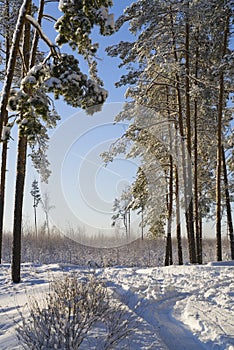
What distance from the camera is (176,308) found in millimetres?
5227

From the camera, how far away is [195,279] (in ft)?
22.7

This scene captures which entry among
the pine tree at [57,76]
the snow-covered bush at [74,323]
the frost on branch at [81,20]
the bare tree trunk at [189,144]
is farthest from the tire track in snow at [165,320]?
the bare tree trunk at [189,144]

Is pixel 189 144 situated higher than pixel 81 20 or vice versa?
pixel 81 20

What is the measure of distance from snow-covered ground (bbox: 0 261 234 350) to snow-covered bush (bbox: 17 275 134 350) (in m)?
0.27

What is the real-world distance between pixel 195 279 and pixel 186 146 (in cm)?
580

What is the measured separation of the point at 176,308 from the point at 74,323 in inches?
95.8

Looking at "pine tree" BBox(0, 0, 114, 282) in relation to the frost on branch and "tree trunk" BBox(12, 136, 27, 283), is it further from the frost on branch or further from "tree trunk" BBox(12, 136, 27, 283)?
"tree trunk" BBox(12, 136, 27, 283)

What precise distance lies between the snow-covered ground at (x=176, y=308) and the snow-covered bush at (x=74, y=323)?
0.90 feet

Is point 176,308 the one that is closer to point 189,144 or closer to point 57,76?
point 57,76

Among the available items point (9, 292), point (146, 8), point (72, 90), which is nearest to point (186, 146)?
point (146, 8)

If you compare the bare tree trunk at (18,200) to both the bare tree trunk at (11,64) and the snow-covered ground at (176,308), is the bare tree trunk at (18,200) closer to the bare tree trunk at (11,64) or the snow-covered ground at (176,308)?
the snow-covered ground at (176,308)

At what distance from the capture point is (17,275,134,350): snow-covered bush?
3256 millimetres

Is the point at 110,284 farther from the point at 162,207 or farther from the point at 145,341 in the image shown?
the point at 162,207

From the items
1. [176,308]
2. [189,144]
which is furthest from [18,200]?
[189,144]
